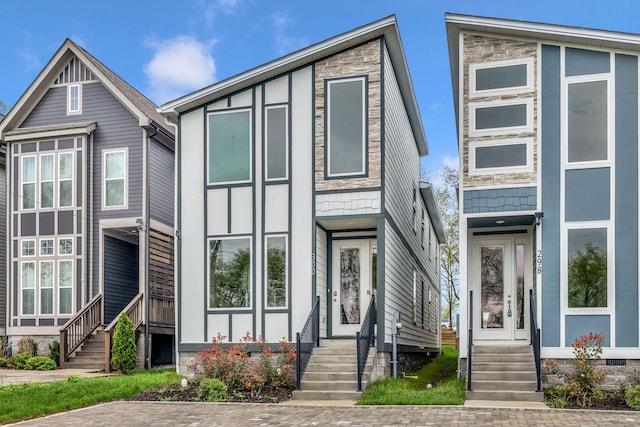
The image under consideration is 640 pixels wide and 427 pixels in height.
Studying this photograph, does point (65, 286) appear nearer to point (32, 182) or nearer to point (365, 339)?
point (32, 182)

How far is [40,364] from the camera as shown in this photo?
17.1 metres

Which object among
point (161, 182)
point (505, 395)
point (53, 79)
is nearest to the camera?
point (505, 395)

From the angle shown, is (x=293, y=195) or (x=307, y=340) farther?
A: (x=293, y=195)

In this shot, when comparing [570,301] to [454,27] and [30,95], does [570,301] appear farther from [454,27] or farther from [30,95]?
[30,95]

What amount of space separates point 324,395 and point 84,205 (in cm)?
1061

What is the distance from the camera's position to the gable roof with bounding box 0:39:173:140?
61.8 ft

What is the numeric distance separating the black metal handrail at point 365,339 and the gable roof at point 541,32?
5710mm

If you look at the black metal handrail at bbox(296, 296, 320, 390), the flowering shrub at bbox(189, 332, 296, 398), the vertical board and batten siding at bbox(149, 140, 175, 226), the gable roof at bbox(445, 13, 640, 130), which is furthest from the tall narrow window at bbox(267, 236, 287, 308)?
the vertical board and batten siding at bbox(149, 140, 175, 226)

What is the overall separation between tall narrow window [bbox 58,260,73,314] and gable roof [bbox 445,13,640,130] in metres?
12.5

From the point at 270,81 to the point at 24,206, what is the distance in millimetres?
9818

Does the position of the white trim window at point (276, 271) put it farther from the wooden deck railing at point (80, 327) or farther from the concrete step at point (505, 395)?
the wooden deck railing at point (80, 327)

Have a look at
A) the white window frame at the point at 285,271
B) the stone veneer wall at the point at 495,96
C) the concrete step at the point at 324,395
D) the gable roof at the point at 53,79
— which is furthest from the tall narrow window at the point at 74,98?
the concrete step at the point at 324,395

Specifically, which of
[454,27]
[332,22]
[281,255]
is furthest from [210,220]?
[332,22]

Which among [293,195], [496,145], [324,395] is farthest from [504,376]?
[293,195]
